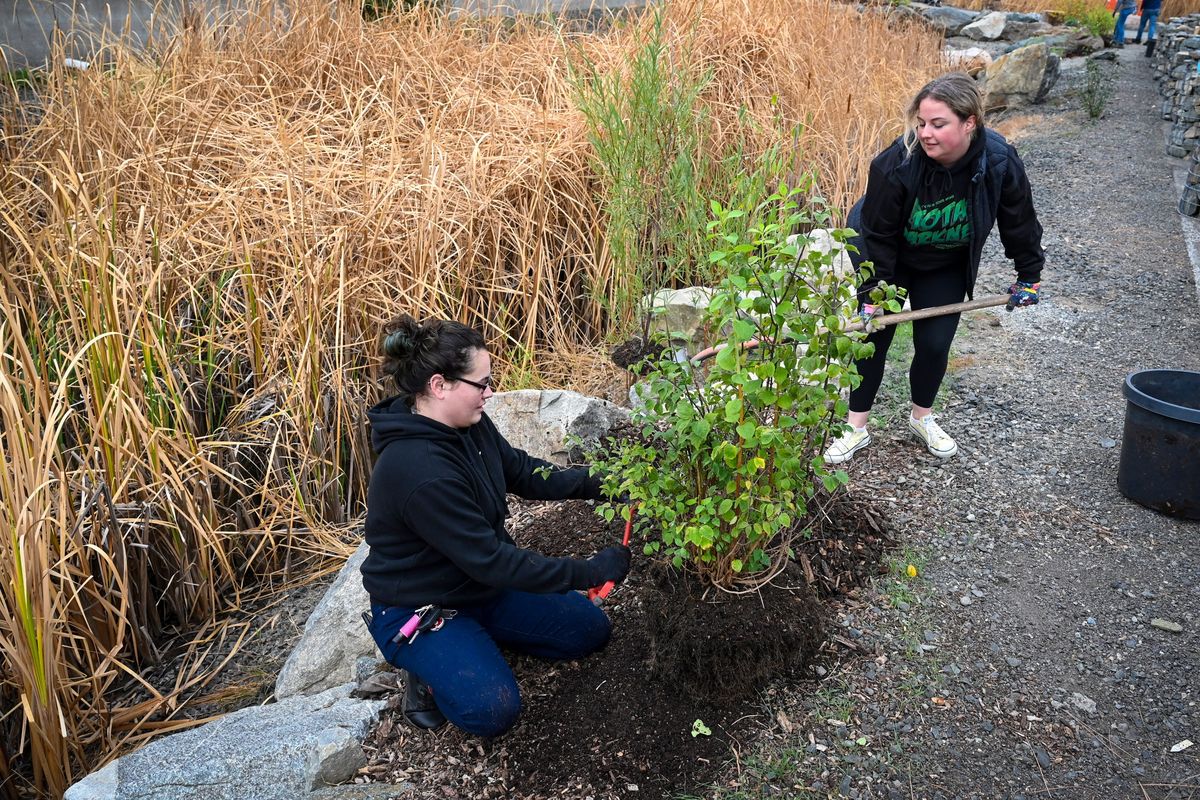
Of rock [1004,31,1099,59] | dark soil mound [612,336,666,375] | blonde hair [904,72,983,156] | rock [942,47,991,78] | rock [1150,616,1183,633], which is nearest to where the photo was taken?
rock [1150,616,1183,633]

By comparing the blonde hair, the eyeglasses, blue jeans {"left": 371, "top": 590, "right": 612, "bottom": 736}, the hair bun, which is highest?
the blonde hair

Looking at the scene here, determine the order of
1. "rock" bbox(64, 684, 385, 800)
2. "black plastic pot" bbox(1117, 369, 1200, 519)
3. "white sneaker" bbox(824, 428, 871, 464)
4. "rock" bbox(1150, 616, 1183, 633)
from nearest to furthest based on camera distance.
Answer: "rock" bbox(64, 684, 385, 800), "rock" bbox(1150, 616, 1183, 633), "black plastic pot" bbox(1117, 369, 1200, 519), "white sneaker" bbox(824, 428, 871, 464)

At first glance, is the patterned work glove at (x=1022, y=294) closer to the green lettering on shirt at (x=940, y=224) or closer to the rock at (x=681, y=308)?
the green lettering on shirt at (x=940, y=224)

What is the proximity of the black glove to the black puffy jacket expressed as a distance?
142cm

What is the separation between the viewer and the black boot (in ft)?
7.53

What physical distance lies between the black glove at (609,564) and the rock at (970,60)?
950 cm

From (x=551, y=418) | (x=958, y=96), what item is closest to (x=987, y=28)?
(x=958, y=96)

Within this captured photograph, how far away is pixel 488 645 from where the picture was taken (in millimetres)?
2350

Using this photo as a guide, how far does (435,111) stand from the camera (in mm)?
5117

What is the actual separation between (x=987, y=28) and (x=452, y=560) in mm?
13268

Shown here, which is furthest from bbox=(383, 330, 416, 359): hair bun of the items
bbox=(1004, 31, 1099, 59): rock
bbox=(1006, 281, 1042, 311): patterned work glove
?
bbox=(1004, 31, 1099, 59): rock

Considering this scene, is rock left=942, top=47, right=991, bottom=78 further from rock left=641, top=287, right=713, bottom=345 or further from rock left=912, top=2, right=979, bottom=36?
rock left=641, top=287, right=713, bottom=345

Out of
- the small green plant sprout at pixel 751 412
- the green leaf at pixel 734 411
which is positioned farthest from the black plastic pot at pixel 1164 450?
the green leaf at pixel 734 411

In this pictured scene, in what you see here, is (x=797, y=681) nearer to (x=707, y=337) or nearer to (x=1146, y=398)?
(x=1146, y=398)
